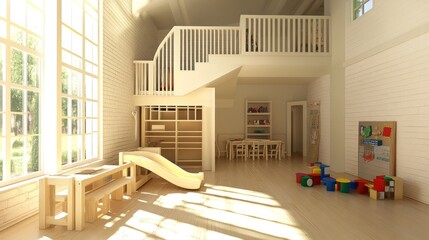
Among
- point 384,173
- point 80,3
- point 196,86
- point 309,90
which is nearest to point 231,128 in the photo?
point 309,90

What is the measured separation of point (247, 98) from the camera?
38.9ft

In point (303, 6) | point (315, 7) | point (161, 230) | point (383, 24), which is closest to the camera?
point (161, 230)

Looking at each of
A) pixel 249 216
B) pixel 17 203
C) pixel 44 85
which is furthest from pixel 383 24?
pixel 17 203

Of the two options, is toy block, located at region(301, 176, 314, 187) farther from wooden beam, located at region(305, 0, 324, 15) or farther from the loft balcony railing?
wooden beam, located at region(305, 0, 324, 15)

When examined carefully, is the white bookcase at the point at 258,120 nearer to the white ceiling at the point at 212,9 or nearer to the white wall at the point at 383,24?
the white ceiling at the point at 212,9

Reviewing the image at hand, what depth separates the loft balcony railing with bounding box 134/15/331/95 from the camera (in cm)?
775

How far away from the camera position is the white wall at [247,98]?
1185cm

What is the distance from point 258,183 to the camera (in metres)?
6.43

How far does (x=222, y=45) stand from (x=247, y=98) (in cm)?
434

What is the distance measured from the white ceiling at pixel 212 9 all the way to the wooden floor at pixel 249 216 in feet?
18.6

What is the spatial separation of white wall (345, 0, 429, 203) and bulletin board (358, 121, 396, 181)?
118 millimetres

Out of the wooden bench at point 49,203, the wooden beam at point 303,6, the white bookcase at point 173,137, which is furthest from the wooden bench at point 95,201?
the wooden beam at point 303,6

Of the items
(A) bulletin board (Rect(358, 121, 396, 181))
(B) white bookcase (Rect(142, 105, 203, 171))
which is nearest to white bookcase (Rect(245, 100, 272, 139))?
(B) white bookcase (Rect(142, 105, 203, 171))

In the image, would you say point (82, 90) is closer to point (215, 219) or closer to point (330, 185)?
point (215, 219)
